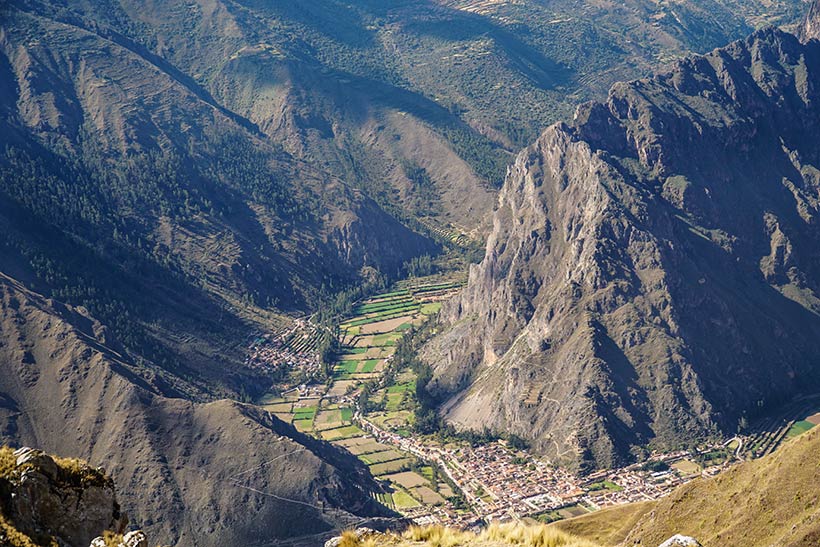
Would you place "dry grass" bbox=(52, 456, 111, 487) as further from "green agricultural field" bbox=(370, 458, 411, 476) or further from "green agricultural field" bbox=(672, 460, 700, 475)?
"green agricultural field" bbox=(672, 460, 700, 475)

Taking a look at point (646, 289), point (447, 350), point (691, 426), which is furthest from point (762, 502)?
point (447, 350)

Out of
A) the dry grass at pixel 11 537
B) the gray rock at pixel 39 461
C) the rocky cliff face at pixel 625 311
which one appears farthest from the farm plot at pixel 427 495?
the dry grass at pixel 11 537

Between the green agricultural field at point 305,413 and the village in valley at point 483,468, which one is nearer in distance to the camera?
the village in valley at point 483,468

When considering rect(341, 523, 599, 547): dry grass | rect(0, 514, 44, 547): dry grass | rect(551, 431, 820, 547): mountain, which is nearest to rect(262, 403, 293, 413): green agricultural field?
rect(551, 431, 820, 547): mountain

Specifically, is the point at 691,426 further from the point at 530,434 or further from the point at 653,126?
the point at 653,126

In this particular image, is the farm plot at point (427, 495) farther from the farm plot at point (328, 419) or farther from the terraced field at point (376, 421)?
the farm plot at point (328, 419)

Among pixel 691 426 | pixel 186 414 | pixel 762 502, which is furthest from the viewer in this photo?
pixel 691 426
